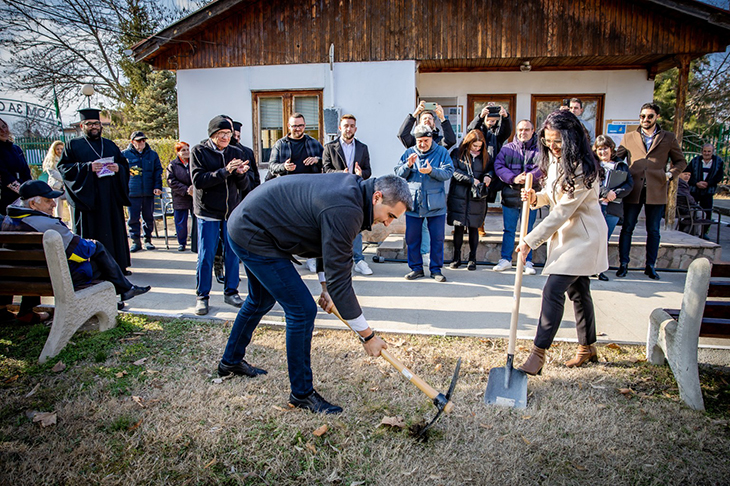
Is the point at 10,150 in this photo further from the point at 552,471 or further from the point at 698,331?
the point at 698,331

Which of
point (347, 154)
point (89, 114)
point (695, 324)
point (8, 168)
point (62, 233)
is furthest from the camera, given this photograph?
point (347, 154)

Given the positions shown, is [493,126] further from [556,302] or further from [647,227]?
[556,302]

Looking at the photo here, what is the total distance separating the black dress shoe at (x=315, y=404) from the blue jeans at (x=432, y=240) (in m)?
3.67

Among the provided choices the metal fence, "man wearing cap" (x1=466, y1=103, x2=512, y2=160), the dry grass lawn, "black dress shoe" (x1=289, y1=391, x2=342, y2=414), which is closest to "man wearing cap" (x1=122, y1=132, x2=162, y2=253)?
the dry grass lawn

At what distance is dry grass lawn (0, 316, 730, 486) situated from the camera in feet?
9.31

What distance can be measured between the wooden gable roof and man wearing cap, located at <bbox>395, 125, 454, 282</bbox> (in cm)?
368

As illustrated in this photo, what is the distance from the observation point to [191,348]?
4.49m

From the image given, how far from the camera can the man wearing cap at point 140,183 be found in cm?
891

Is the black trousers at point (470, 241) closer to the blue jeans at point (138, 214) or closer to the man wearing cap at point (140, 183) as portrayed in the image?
the man wearing cap at point (140, 183)

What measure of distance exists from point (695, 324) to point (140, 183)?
28.6 ft

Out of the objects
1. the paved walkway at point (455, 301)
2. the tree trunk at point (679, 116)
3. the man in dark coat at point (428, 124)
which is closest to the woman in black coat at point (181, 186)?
the paved walkway at point (455, 301)

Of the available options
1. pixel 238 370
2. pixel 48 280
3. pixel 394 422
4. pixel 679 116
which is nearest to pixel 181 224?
pixel 48 280

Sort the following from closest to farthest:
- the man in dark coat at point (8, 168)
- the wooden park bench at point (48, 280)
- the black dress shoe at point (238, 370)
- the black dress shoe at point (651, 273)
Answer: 1. the black dress shoe at point (238, 370)
2. the wooden park bench at point (48, 280)
3. the man in dark coat at point (8, 168)
4. the black dress shoe at point (651, 273)

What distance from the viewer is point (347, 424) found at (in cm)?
327
